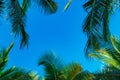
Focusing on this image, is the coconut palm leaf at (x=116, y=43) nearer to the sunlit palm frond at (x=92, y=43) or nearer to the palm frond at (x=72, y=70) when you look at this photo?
the sunlit palm frond at (x=92, y=43)

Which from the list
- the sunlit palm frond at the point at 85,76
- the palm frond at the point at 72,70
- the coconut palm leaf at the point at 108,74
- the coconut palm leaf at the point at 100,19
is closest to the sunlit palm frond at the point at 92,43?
the coconut palm leaf at the point at 100,19

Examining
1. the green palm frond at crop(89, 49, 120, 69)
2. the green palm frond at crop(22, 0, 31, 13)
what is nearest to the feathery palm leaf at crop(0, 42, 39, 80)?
the green palm frond at crop(22, 0, 31, 13)

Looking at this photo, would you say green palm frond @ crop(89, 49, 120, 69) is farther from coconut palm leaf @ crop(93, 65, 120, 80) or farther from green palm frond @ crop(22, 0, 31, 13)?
green palm frond @ crop(22, 0, 31, 13)

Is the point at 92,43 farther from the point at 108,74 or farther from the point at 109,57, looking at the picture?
the point at 108,74

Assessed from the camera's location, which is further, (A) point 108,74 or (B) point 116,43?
(A) point 108,74

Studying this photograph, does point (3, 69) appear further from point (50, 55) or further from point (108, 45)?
point (108, 45)

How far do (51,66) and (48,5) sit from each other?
2.43 m

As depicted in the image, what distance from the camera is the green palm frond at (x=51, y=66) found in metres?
17.1

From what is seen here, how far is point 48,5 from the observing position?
16.6 meters

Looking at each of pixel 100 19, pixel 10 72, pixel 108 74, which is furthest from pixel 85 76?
pixel 100 19

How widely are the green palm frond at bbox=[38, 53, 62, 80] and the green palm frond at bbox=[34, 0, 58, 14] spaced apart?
5.69 feet

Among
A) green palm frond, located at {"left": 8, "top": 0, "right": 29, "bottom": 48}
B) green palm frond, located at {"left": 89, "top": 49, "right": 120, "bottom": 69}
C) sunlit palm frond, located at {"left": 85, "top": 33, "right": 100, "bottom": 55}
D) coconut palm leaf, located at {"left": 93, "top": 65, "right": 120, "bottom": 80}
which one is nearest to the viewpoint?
sunlit palm frond, located at {"left": 85, "top": 33, "right": 100, "bottom": 55}

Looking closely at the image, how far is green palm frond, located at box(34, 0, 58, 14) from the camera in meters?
16.3

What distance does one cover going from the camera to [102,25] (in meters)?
13.3
